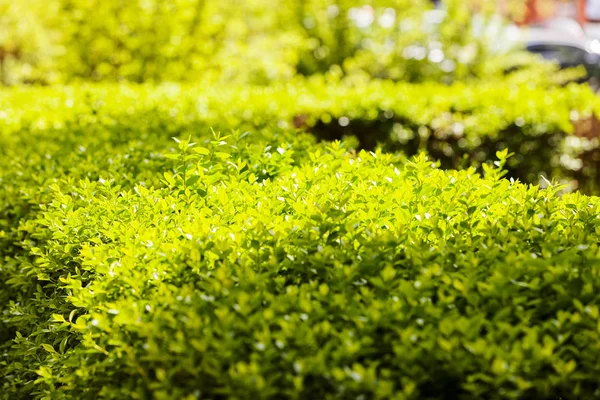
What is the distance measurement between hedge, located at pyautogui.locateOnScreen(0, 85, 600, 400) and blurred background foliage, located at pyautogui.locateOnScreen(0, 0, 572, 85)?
7.69 m

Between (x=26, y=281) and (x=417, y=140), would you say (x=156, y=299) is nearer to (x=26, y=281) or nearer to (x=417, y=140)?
(x=26, y=281)

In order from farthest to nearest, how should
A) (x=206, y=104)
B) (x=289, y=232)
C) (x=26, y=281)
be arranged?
1. (x=206, y=104)
2. (x=26, y=281)
3. (x=289, y=232)

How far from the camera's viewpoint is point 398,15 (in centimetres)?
1217

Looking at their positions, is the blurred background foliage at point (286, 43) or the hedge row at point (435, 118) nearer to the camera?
the hedge row at point (435, 118)

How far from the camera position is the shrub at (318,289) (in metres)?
2.25

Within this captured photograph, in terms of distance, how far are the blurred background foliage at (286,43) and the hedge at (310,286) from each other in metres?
7.69

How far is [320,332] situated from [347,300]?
0.20 meters

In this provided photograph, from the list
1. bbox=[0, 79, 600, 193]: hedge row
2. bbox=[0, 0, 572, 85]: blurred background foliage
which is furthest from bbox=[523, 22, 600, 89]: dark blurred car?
bbox=[0, 79, 600, 193]: hedge row

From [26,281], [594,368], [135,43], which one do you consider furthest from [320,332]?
[135,43]

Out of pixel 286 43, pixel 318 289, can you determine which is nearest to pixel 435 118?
pixel 318 289

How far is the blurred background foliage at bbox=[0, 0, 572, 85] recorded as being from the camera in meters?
11.6

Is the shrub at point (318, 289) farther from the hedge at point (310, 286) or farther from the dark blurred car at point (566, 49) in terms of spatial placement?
the dark blurred car at point (566, 49)

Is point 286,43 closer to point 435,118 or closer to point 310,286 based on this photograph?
point 435,118

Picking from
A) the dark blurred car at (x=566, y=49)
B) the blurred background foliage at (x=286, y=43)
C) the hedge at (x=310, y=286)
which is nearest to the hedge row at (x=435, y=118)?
the hedge at (x=310, y=286)
